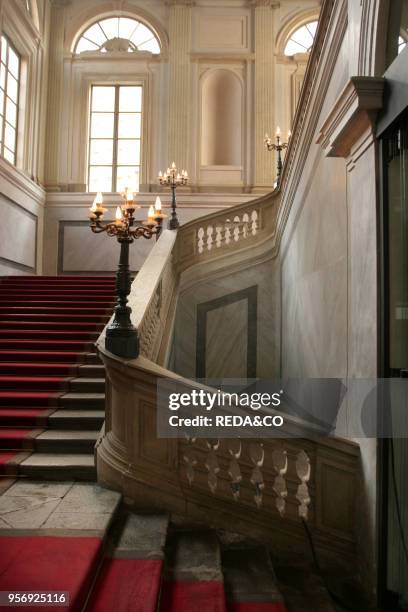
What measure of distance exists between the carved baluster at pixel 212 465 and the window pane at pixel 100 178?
10.3 m

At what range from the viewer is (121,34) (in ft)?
43.5

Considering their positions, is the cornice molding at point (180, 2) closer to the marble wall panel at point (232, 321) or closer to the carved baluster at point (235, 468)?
the marble wall panel at point (232, 321)

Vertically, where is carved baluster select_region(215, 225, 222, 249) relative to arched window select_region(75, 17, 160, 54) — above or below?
below

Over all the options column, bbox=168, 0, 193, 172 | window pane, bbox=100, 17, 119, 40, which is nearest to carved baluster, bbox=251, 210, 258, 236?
column, bbox=168, 0, 193, 172

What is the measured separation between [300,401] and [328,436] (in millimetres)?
2427

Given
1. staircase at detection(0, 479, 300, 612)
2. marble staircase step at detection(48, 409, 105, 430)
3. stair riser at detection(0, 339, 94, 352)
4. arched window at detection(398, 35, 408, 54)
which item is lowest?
staircase at detection(0, 479, 300, 612)

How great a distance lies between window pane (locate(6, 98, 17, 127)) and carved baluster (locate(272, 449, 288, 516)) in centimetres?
1020

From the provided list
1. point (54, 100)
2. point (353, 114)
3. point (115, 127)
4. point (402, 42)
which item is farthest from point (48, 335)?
point (54, 100)

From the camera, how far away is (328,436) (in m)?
3.77

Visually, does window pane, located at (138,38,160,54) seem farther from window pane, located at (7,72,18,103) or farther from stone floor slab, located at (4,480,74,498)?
stone floor slab, located at (4,480,74,498)

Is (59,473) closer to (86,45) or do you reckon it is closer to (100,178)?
(100,178)

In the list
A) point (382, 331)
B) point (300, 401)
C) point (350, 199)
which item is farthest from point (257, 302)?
point (382, 331)

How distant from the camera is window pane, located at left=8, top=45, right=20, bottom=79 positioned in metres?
11.1

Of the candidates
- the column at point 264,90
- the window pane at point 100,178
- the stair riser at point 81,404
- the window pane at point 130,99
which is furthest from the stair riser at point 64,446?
the window pane at point 130,99
